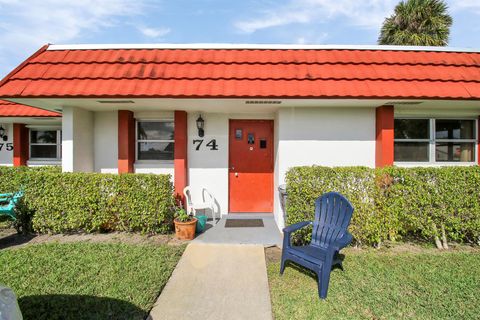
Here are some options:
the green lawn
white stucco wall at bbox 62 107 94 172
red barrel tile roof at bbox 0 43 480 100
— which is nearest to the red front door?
red barrel tile roof at bbox 0 43 480 100

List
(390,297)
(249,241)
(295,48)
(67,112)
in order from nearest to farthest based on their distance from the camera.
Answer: (390,297)
(249,241)
(67,112)
(295,48)

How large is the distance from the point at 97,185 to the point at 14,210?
178 cm

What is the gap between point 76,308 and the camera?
2.78 metres

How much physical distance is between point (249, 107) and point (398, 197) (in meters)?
3.60

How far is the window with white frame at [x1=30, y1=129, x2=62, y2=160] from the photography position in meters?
9.09

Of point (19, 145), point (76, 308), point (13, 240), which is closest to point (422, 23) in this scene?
point (76, 308)

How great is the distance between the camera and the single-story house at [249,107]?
5.08 meters

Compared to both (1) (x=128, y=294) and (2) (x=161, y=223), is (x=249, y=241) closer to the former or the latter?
(2) (x=161, y=223)

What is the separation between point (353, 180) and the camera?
4.48 metres

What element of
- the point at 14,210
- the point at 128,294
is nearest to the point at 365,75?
the point at 128,294

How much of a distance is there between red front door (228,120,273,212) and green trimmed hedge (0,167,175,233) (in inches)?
82.6

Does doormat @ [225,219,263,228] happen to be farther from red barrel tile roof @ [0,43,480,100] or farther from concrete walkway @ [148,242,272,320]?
red barrel tile roof @ [0,43,480,100]

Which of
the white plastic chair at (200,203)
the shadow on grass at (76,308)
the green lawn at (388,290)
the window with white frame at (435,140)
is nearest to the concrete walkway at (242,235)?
the white plastic chair at (200,203)

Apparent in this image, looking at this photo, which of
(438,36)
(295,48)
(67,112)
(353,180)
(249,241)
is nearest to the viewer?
(353,180)
